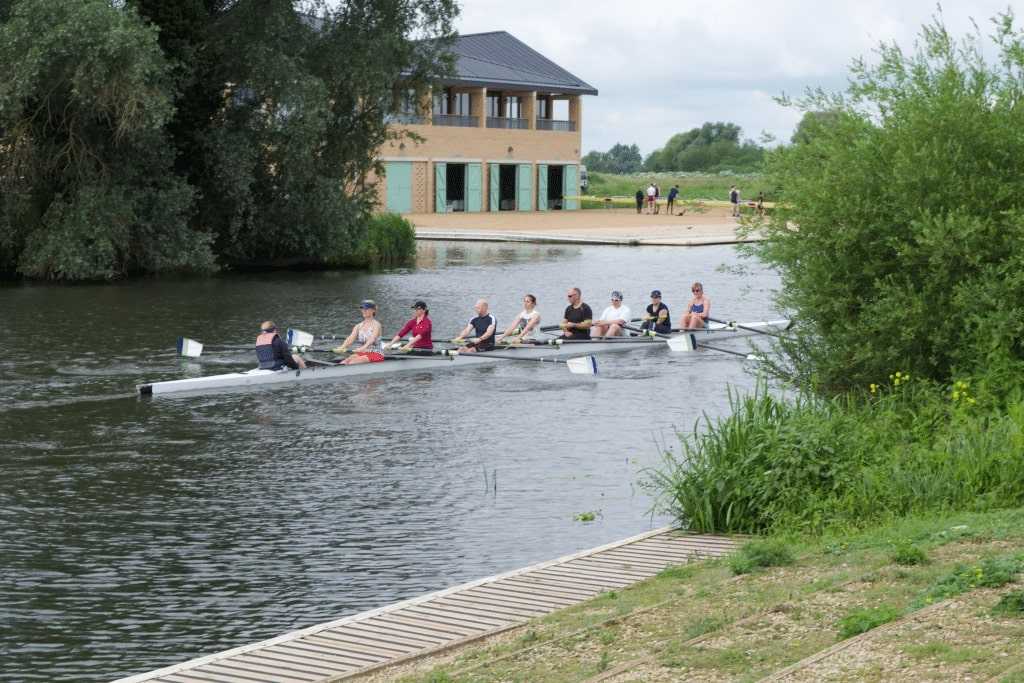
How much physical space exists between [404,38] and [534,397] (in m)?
24.3

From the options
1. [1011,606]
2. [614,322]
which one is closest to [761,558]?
[1011,606]

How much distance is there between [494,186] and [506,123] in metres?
3.57

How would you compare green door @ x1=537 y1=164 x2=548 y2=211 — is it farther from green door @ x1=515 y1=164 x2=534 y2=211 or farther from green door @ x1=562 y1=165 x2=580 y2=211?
green door @ x1=562 y1=165 x2=580 y2=211

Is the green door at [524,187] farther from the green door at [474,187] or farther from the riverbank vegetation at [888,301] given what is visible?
the riverbank vegetation at [888,301]

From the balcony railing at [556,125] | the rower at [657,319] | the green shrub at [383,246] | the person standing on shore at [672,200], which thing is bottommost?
the rower at [657,319]

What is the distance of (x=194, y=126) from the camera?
137 ft

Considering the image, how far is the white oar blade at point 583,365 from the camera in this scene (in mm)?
23234

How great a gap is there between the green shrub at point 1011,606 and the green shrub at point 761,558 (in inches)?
90.3

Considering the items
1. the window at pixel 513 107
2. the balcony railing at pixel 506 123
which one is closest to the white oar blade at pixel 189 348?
the balcony railing at pixel 506 123

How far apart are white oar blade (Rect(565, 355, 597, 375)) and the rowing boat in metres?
1.48

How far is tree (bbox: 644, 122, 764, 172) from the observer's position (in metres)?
139

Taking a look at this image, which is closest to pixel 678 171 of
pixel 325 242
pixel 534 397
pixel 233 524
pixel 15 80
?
pixel 325 242

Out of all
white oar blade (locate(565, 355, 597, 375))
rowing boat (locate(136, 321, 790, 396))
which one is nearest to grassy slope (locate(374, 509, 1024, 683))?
rowing boat (locate(136, 321, 790, 396))

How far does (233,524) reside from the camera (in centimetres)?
1356
